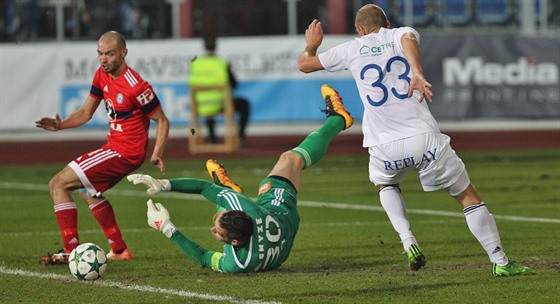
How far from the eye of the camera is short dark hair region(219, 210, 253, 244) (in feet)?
28.5

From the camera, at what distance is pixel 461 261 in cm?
991

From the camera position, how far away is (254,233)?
891 centimetres

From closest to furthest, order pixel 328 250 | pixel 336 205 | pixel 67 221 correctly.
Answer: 1. pixel 67 221
2. pixel 328 250
3. pixel 336 205

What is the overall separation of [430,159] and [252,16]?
1990 cm

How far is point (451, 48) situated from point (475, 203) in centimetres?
1769

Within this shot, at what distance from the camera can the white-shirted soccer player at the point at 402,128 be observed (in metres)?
8.87

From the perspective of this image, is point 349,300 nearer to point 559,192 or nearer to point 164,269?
point 164,269

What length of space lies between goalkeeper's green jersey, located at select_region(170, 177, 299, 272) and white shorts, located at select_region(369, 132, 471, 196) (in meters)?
0.94

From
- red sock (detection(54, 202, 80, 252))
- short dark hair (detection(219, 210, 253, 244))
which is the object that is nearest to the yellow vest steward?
red sock (detection(54, 202, 80, 252))

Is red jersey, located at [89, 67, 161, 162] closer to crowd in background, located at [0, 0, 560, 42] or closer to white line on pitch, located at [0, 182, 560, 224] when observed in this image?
white line on pitch, located at [0, 182, 560, 224]

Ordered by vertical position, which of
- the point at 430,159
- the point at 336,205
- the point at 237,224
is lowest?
the point at 336,205

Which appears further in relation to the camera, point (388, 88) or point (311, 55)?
point (311, 55)

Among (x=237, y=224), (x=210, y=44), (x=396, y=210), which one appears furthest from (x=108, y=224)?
(x=210, y=44)

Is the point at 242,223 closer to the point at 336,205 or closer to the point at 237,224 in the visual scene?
the point at 237,224
